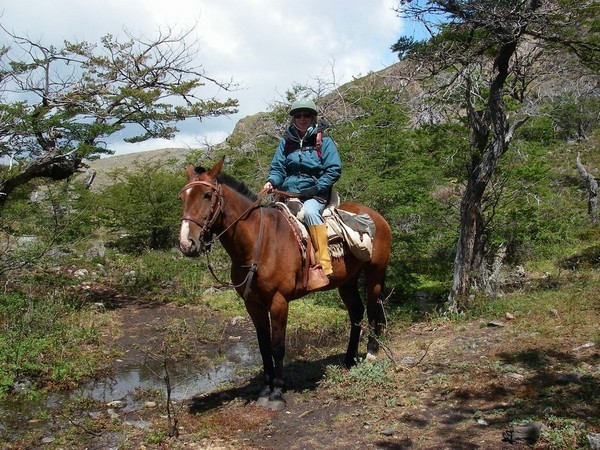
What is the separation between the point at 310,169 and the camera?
6043 mm

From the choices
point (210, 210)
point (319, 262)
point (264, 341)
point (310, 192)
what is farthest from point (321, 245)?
point (210, 210)

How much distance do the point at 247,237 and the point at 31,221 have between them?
8.15 metres

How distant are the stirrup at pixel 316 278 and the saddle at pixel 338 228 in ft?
0.73

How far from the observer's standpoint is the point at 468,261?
877cm

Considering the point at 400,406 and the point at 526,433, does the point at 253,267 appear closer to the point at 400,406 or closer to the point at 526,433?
the point at 400,406

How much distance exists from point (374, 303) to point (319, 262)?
60.6 inches

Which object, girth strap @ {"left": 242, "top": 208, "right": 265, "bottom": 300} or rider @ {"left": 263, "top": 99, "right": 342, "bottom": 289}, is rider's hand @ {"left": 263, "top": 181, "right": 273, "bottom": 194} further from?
girth strap @ {"left": 242, "top": 208, "right": 265, "bottom": 300}

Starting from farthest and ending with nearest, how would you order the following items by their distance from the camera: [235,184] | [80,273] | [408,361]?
[80,273] → [408,361] → [235,184]

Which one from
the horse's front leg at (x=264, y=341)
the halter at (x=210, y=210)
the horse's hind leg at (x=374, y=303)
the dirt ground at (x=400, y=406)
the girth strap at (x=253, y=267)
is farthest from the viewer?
the horse's hind leg at (x=374, y=303)

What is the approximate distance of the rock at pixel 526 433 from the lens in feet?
12.4

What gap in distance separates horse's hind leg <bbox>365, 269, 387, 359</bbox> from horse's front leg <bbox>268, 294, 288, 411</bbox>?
5.06 feet

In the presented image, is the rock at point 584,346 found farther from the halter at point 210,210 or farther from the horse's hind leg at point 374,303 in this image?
the halter at point 210,210

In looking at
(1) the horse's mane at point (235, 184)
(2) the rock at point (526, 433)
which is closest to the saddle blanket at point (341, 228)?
(1) the horse's mane at point (235, 184)

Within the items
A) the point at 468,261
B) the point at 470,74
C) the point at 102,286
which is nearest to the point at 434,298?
the point at 468,261
